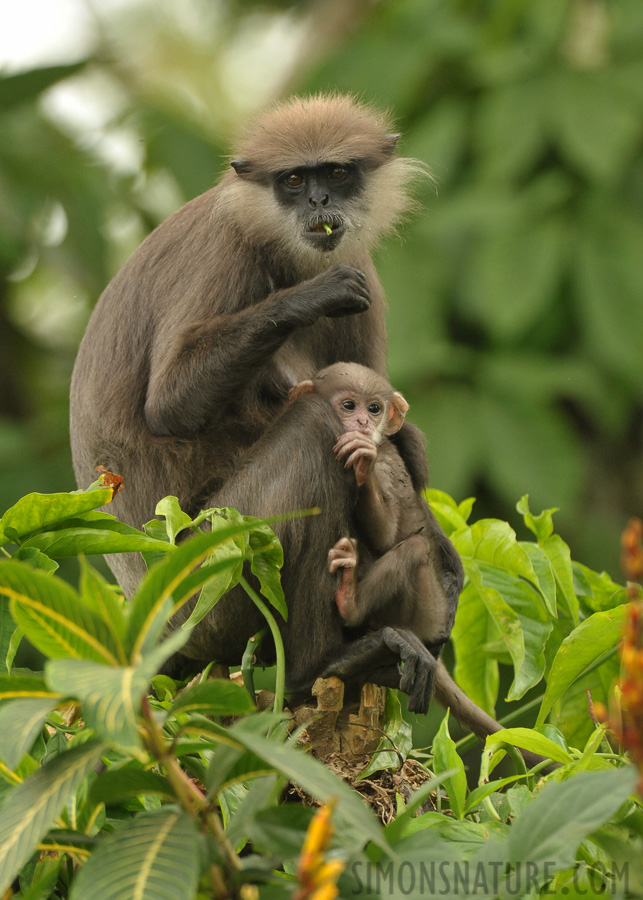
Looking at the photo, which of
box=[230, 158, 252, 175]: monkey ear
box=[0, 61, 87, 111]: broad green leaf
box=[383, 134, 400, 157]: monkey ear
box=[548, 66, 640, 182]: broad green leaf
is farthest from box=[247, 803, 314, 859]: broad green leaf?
box=[0, 61, 87, 111]: broad green leaf

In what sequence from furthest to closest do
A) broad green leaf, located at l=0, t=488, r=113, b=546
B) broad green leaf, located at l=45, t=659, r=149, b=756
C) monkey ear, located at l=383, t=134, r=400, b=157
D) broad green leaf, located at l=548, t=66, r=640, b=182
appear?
broad green leaf, located at l=548, t=66, r=640, b=182, monkey ear, located at l=383, t=134, r=400, b=157, broad green leaf, located at l=0, t=488, r=113, b=546, broad green leaf, located at l=45, t=659, r=149, b=756

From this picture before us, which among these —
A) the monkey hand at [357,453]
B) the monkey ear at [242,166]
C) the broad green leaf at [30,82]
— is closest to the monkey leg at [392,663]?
the monkey hand at [357,453]

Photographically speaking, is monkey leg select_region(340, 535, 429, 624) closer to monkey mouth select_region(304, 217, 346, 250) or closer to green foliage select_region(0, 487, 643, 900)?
green foliage select_region(0, 487, 643, 900)

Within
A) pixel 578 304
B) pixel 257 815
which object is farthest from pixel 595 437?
pixel 257 815

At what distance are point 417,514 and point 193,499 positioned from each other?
735 millimetres

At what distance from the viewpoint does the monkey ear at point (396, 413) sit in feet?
11.3

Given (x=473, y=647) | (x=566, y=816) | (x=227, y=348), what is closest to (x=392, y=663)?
(x=473, y=647)

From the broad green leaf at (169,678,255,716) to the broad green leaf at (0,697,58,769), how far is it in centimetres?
21

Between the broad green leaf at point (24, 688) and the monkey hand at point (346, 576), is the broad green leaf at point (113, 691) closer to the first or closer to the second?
the broad green leaf at point (24, 688)

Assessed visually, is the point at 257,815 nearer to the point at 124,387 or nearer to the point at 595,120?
the point at 124,387

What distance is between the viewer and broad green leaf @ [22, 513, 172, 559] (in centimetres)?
238

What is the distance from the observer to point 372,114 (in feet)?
14.0

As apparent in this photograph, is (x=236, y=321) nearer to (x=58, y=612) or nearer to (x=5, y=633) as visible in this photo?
(x=5, y=633)

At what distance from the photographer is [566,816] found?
1672mm
